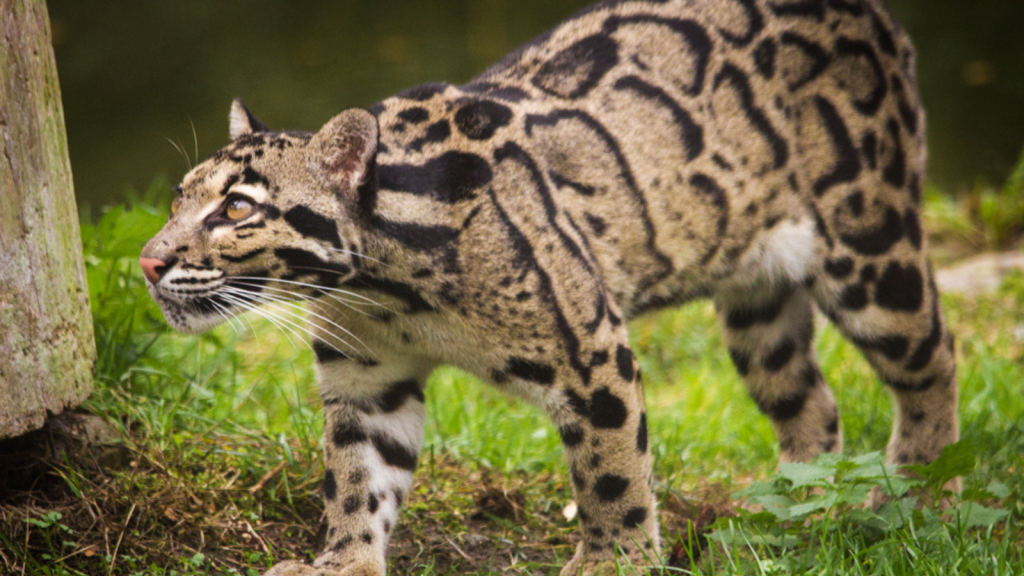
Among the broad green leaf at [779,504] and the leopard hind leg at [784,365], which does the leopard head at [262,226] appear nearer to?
the broad green leaf at [779,504]

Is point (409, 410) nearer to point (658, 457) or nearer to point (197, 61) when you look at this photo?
point (658, 457)

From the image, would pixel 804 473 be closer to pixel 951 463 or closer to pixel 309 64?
pixel 951 463

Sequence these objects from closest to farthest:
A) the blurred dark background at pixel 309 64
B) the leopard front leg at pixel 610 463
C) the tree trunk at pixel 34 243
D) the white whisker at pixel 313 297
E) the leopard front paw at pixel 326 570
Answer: the tree trunk at pixel 34 243 < the white whisker at pixel 313 297 < the leopard front paw at pixel 326 570 < the leopard front leg at pixel 610 463 < the blurred dark background at pixel 309 64

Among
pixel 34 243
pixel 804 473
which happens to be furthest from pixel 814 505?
pixel 34 243

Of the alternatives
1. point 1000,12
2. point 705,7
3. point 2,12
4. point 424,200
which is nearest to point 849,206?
point 705,7

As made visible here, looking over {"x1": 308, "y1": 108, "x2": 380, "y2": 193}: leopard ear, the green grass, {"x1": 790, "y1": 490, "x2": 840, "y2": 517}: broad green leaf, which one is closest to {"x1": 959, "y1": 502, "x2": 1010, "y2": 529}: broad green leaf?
the green grass

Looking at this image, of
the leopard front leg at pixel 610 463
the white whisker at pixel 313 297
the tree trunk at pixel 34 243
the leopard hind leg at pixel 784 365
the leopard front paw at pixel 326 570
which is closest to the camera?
the tree trunk at pixel 34 243

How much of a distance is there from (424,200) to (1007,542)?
2.35 metres

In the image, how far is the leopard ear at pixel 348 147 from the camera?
137 inches

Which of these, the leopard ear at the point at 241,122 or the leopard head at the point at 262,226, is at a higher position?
the leopard ear at the point at 241,122

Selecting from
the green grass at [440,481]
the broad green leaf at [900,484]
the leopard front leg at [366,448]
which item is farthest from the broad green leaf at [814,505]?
the leopard front leg at [366,448]

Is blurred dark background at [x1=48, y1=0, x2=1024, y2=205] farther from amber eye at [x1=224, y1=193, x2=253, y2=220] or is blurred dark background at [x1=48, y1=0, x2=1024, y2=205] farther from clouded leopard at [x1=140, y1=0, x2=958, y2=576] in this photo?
amber eye at [x1=224, y1=193, x2=253, y2=220]

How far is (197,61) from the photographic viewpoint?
41.2 feet

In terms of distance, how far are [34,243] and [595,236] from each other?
6.70ft
